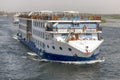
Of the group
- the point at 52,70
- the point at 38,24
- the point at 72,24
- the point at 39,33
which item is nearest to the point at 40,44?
the point at 39,33

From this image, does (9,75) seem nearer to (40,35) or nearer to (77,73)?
(77,73)

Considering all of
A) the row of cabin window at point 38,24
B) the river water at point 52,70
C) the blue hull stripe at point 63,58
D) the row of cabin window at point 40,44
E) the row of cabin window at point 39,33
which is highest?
the row of cabin window at point 38,24

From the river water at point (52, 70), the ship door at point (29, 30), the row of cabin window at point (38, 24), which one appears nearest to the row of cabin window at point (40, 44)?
the river water at point (52, 70)

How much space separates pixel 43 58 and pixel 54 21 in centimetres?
686

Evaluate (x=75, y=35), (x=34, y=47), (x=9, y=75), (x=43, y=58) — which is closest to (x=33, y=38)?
(x=34, y=47)

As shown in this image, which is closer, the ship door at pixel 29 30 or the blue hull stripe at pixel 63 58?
the blue hull stripe at pixel 63 58

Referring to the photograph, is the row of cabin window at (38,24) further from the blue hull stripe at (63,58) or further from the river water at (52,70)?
the blue hull stripe at (63,58)

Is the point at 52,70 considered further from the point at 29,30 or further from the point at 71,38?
the point at 29,30

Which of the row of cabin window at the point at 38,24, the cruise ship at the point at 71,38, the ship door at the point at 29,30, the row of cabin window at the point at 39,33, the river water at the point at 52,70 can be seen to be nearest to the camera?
the river water at the point at 52,70

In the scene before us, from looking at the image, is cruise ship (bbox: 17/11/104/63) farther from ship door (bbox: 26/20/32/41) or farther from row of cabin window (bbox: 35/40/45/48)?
ship door (bbox: 26/20/32/41)

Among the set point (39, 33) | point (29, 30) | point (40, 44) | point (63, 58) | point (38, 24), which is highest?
point (38, 24)

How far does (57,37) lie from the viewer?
5309cm

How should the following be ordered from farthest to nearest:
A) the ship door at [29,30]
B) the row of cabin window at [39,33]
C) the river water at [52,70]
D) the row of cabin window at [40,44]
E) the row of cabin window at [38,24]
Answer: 1. the ship door at [29,30]
2. the row of cabin window at [38,24]
3. the row of cabin window at [39,33]
4. the row of cabin window at [40,44]
5. the river water at [52,70]

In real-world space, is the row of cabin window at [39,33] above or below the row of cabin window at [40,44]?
Result: above
